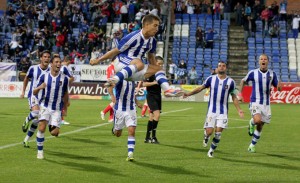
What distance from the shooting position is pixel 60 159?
14.2m

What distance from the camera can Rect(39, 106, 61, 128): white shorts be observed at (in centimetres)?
1426

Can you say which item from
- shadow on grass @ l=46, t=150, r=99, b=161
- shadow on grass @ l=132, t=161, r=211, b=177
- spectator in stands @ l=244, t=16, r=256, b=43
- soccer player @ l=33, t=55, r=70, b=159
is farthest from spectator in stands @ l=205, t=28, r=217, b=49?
shadow on grass @ l=132, t=161, r=211, b=177

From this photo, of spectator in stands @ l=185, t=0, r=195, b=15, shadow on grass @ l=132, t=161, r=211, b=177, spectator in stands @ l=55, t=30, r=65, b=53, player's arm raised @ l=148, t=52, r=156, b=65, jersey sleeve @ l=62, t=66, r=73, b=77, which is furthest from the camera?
spectator in stands @ l=185, t=0, r=195, b=15

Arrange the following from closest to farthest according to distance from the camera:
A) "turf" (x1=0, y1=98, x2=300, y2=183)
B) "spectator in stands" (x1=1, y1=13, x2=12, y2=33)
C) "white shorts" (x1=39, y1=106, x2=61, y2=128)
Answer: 1. "turf" (x1=0, y1=98, x2=300, y2=183)
2. "white shorts" (x1=39, y1=106, x2=61, y2=128)
3. "spectator in stands" (x1=1, y1=13, x2=12, y2=33)

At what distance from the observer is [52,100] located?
1445cm

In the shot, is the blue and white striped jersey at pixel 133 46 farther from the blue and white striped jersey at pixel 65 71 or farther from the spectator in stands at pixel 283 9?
the spectator in stands at pixel 283 9

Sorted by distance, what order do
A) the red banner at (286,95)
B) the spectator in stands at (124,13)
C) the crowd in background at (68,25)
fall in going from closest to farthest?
the red banner at (286,95)
the crowd in background at (68,25)
the spectator in stands at (124,13)

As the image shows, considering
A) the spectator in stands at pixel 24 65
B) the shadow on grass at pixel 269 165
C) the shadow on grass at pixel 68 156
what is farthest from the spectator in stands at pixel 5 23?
the shadow on grass at pixel 269 165

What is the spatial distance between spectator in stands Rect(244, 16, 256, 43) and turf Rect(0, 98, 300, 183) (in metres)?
25.2

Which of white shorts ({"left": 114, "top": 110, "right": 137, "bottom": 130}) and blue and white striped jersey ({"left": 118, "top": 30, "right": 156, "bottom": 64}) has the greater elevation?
blue and white striped jersey ({"left": 118, "top": 30, "right": 156, "bottom": 64})

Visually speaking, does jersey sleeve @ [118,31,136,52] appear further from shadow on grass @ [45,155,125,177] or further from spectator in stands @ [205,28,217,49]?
spectator in stands @ [205,28,217,49]

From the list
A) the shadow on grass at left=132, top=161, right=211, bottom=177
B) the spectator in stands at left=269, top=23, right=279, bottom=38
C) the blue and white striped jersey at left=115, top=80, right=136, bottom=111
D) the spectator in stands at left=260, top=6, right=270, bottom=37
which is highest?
the spectator in stands at left=260, top=6, right=270, bottom=37

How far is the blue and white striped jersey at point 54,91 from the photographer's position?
14.5 m

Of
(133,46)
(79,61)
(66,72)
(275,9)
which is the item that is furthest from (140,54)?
(275,9)
